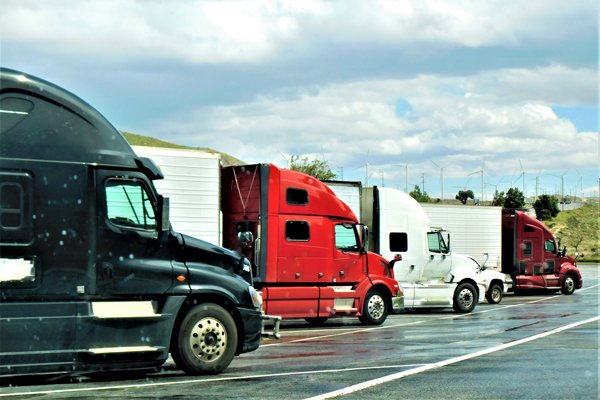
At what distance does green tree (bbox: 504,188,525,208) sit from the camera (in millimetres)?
144125

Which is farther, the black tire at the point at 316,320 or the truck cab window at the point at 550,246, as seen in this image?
the truck cab window at the point at 550,246

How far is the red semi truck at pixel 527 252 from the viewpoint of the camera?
3403 centimetres

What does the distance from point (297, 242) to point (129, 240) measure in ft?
29.8

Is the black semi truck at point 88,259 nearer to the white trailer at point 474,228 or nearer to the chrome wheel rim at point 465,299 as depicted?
the chrome wheel rim at point 465,299

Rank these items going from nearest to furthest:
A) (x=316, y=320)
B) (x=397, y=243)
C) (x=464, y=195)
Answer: (x=316, y=320)
(x=397, y=243)
(x=464, y=195)

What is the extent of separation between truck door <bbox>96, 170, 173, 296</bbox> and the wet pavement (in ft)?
3.91

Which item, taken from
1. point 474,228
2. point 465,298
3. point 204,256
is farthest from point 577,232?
point 204,256

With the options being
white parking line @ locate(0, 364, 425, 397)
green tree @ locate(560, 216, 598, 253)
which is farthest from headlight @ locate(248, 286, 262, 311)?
green tree @ locate(560, 216, 598, 253)

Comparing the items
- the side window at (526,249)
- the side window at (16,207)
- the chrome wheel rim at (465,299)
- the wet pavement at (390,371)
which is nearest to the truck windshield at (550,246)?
the side window at (526,249)

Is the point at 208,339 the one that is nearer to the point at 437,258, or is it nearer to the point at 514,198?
the point at 437,258

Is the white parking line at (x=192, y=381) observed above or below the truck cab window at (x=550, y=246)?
below

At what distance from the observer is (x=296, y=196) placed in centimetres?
1953

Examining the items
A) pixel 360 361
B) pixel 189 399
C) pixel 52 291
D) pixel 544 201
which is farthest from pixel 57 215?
pixel 544 201

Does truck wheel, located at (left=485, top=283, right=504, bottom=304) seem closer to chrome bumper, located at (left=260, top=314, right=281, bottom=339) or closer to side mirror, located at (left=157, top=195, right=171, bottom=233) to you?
chrome bumper, located at (left=260, top=314, right=281, bottom=339)
